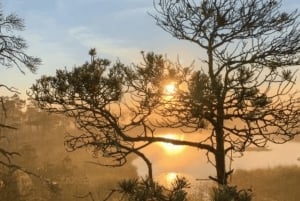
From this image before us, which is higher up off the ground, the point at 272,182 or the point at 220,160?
the point at 220,160

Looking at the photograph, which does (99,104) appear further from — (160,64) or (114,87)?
(160,64)

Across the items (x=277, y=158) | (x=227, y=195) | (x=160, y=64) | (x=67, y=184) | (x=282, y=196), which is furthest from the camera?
(x=277, y=158)

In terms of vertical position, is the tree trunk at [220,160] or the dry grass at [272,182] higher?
the tree trunk at [220,160]

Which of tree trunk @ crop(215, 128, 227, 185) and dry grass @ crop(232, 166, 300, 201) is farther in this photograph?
dry grass @ crop(232, 166, 300, 201)

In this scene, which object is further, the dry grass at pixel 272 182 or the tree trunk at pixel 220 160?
the dry grass at pixel 272 182

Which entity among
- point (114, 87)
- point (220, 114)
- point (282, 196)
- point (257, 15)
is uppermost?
point (257, 15)

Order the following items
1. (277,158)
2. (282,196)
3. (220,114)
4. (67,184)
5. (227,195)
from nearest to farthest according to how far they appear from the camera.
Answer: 1. (227,195)
2. (220,114)
3. (282,196)
4. (67,184)
5. (277,158)

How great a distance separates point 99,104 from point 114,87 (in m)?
0.47

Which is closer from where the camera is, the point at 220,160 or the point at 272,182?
the point at 220,160

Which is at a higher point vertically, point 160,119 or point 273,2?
→ point 273,2

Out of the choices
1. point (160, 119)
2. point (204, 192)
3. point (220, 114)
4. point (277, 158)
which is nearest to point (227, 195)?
point (220, 114)

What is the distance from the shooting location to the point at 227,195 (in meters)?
5.12

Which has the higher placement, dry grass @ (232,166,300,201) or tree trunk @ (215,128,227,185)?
tree trunk @ (215,128,227,185)

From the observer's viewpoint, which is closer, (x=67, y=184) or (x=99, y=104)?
(x=99, y=104)
